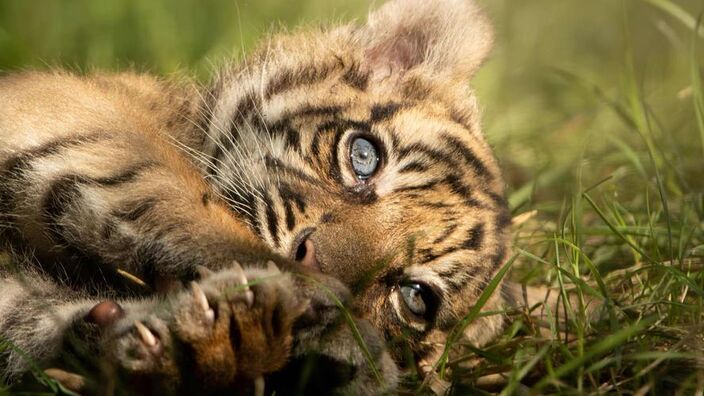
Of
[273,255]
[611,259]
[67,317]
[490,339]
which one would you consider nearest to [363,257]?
[273,255]

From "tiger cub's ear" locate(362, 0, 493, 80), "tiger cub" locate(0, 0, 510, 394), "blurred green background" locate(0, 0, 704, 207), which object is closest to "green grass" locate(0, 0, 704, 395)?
"blurred green background" locate(0, 0, 704, 207)

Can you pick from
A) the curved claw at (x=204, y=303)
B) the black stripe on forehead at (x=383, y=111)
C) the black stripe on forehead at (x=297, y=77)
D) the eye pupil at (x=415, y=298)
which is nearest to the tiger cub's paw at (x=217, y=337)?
the curved claw at (x=204, y=303)

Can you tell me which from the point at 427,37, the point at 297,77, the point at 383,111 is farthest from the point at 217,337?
the point at 427,37

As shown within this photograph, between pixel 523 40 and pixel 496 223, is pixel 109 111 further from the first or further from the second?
pixel 523 40

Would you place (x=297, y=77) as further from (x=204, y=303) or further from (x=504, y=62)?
(x=504, y=62)

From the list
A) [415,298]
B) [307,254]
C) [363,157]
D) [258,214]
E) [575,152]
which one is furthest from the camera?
[575,152]

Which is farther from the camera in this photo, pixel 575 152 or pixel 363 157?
pixel 575 152
